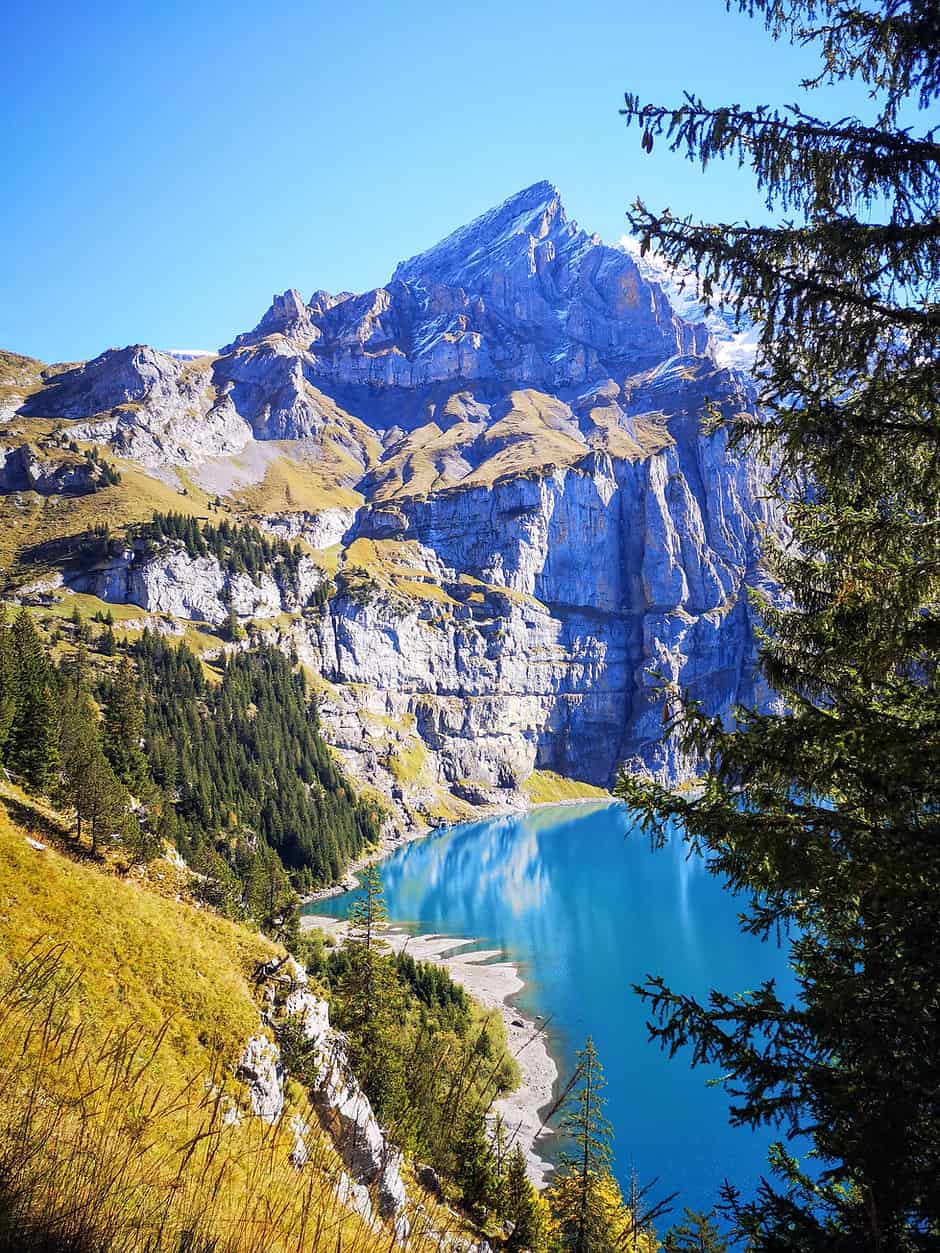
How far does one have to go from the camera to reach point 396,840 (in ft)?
412

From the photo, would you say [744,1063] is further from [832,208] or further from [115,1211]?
[832,208]

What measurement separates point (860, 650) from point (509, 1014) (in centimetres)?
5240

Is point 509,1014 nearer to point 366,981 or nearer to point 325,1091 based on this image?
point 366,981

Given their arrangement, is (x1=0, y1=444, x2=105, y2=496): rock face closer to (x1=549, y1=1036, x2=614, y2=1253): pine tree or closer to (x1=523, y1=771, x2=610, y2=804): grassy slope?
(x1=523, y1=771, x2=610, y2=804): grassy slope

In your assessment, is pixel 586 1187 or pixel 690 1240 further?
pixel 586 1187

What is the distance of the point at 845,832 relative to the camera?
5160mm

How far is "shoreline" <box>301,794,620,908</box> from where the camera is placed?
88500 mm

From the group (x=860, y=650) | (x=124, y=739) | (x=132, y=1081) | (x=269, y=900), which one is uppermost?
(x=860, y=650)

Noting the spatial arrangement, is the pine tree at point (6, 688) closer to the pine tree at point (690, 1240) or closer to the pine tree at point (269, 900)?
the pine tree at point (269, 900)

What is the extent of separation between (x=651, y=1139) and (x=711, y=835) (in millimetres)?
39589

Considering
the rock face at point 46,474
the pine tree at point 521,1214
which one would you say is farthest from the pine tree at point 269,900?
the rock face at point 46,474

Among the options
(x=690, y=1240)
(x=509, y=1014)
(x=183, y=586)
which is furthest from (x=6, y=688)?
(x=183, y=586)

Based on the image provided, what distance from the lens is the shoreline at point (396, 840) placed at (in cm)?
8850

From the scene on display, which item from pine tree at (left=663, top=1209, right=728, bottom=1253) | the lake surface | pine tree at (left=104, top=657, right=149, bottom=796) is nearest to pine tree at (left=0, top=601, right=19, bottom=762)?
pine tree at (left=104, top=657, right=149, bottom=796)
